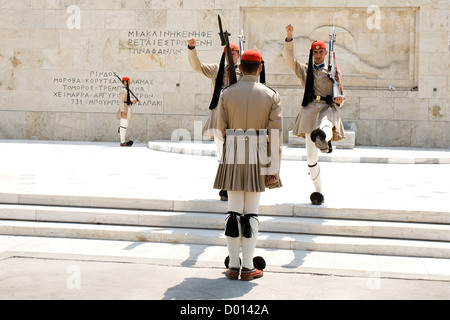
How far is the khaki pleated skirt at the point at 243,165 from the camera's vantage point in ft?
17.3

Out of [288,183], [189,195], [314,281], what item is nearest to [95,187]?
[189,195]

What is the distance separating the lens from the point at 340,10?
18.0m

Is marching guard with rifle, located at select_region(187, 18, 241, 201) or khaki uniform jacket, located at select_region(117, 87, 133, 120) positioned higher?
khaki uniform jacket, located at select_region(117, 87, 133, 120)

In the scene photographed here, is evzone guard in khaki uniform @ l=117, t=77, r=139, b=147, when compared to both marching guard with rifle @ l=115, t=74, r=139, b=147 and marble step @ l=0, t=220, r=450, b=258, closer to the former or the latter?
marching guard with rifle @ l=115, t=74, r=139, b=147

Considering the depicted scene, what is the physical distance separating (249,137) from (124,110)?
40.1 ft

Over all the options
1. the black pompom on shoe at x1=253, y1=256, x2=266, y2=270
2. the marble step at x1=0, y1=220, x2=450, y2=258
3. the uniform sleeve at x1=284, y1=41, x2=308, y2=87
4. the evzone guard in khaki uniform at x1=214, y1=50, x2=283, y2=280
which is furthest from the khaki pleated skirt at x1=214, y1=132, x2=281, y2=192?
the uniform sleeve at x1=284, y1=41, x2=308, y2=87

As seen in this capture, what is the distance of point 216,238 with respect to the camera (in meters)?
6.54

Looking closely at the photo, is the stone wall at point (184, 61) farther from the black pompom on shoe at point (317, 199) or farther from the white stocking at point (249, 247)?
the white stocking at point (249, 247)

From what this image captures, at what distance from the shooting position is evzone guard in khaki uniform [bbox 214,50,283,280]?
5.29m

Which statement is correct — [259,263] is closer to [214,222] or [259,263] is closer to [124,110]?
[214,222]

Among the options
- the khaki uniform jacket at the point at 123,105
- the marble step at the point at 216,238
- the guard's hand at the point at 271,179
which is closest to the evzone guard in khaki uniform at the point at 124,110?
the khaki uniform jacket at the point at 123,105

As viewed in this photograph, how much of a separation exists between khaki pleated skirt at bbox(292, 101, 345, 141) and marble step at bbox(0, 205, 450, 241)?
3.56 ft
